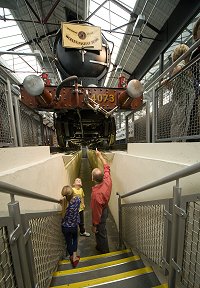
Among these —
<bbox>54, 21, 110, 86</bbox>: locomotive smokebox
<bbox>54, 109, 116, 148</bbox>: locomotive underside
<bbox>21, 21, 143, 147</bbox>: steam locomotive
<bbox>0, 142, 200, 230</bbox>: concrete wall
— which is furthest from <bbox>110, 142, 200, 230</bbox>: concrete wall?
<bbox>54, 21, 110, 86</bbox>: locomotive smokebox

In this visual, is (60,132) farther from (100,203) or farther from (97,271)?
(97,271)

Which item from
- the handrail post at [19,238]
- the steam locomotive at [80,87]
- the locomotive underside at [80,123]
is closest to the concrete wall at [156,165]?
the steam locomotive at [80,87]

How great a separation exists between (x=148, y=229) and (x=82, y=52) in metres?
3.37

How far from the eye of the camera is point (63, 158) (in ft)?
12.1

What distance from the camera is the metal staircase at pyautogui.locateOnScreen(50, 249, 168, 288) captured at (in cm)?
168

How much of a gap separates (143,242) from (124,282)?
454mm

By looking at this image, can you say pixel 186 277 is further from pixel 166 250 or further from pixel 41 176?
pixel 41 176

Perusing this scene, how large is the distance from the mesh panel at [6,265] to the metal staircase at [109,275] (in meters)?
1.10

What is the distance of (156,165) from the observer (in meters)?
1.77

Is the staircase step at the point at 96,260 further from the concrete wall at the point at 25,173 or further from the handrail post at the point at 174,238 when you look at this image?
the handrail post at the point at 174,238

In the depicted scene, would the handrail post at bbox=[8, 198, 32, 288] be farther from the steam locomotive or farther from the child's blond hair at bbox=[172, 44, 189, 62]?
the child's blond hair at bbox=[172, 44, 189, 62]

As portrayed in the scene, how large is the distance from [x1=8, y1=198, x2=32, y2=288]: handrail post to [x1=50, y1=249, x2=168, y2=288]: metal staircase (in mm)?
1013

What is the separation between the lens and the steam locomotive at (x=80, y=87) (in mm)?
2543

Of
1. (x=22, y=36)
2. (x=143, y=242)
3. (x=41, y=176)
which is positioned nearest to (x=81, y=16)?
(x=22, y=36)
